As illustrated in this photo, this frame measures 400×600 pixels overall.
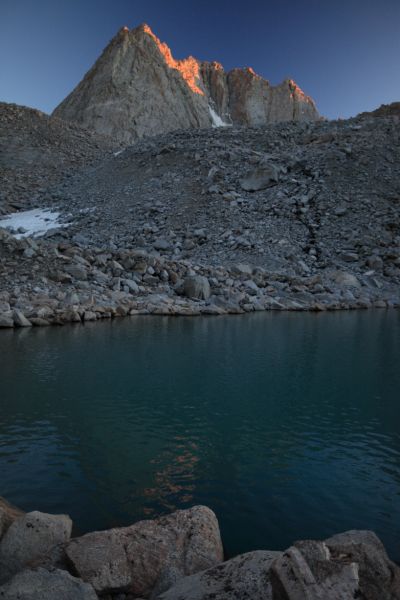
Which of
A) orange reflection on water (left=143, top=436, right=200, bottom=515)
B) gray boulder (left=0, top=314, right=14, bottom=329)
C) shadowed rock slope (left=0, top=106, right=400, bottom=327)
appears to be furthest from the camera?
shadowed rock slope (left=0, top=106, right=400, bottom=327)

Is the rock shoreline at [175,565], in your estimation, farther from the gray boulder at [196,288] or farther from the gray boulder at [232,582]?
the gray boulder at [196,288]

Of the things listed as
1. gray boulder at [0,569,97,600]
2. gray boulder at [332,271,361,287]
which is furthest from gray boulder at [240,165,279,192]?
gray boulder at [0,569,97,600]

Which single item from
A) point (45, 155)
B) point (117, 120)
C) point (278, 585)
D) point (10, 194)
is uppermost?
point (117, 120)

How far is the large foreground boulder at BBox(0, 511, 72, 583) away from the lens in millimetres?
4711

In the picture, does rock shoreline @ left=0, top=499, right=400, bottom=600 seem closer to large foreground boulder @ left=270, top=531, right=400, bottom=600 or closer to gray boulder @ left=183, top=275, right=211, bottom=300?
large foreground boulder @ left=270, top=531, right=400, bottom=600

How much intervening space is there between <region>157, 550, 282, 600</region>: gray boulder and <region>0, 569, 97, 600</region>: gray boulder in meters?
0.72

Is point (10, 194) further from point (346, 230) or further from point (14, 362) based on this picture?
point (14, 362)

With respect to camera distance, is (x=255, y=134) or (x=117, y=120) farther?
(x=117, y=120)

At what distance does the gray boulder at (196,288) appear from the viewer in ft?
99.7

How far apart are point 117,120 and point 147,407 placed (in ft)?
291

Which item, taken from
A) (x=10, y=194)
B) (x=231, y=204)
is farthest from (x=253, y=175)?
(x=10, y=194)

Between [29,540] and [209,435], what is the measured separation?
501 centimetres

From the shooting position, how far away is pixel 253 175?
48.9m

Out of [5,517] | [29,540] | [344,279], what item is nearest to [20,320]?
[5,517]
